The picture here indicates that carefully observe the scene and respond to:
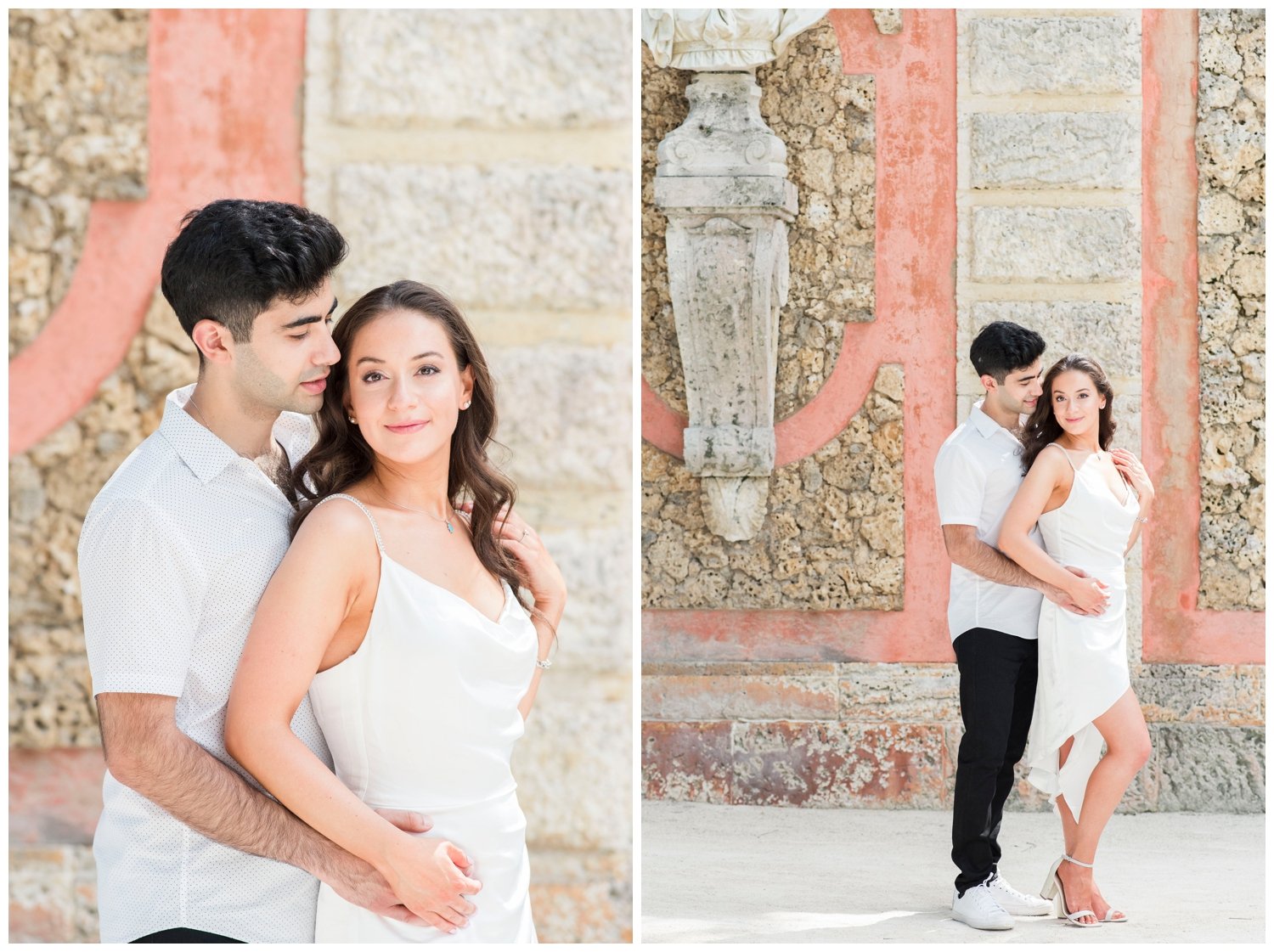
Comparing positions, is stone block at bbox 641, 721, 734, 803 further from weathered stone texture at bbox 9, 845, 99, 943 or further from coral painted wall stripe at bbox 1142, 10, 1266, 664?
weathered stone texture at bbox 9, 845, 99, 943

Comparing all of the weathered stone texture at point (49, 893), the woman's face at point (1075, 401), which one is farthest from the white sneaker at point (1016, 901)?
the weathered stone texture at point (49, 893)

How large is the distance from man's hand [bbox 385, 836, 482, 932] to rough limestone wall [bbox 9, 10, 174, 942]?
41.7 inches

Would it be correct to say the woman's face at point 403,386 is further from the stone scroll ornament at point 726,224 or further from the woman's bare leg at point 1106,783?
the stone scroll ornament at point 726,224

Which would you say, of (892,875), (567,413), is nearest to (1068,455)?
(892,875)

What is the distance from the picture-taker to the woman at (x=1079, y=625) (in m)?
3.78

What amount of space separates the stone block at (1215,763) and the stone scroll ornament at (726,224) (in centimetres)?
191

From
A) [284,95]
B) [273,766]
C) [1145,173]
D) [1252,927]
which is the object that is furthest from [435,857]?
[1145,173]

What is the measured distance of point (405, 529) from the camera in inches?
70.3

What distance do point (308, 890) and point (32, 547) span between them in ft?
3.39

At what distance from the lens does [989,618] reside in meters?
3.88

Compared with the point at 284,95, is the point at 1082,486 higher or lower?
lower

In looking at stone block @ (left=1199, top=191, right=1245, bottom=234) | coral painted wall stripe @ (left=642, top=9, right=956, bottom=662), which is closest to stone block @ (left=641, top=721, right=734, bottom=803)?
coral painted wall stripe @ (left=642, top=9, right=956, bottom=662)

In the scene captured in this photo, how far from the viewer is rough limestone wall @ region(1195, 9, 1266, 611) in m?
5.38

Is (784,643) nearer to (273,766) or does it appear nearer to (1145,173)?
(1145,173)
